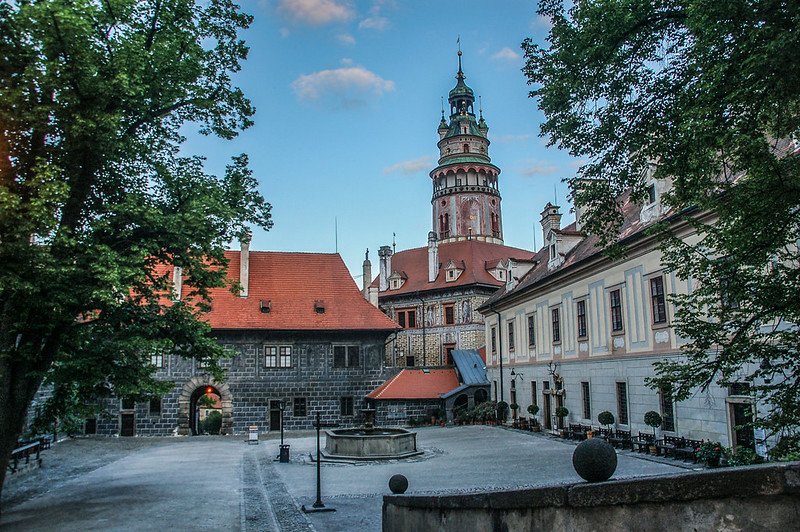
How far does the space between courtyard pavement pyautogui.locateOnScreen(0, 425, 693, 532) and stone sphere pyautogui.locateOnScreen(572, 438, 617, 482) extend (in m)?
3.97

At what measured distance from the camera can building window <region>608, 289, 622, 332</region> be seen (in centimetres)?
2458

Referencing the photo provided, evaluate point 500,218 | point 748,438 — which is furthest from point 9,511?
point 500,218

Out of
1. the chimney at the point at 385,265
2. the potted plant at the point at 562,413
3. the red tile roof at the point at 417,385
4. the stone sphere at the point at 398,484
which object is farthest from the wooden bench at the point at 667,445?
the chimney at the point at 385,265

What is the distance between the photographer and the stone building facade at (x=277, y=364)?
126 feet

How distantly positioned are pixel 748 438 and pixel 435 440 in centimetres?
1566

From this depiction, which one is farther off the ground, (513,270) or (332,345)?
(513,270)

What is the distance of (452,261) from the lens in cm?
6016

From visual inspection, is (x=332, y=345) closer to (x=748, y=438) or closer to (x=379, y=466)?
(x=379, y=466)

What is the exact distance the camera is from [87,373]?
14.8 m

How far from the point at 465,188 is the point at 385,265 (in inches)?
502

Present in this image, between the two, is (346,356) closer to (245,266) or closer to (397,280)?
(245,266)

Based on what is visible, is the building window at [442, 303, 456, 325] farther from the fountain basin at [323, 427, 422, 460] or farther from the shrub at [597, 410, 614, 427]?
the shrub at [597, 410, 614, 427]

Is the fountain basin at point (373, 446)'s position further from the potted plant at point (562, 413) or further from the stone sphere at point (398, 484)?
the stone sphere at point (398, 484)

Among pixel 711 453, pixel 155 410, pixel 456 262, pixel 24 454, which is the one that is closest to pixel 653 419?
pixel 711 453
